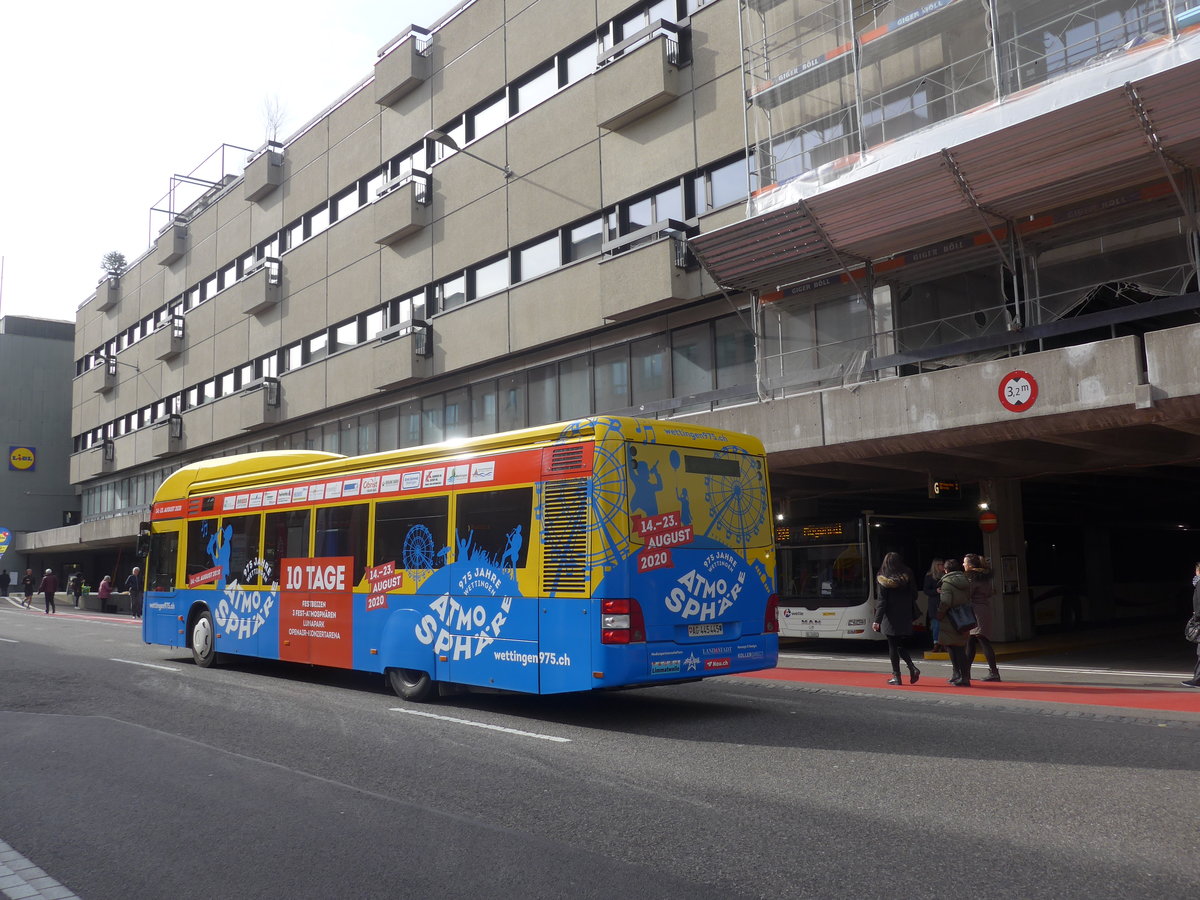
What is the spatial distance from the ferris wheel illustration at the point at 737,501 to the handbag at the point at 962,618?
3.53 m

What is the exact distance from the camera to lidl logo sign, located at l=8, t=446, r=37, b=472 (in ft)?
209

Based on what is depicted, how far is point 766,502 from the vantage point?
11.0 m

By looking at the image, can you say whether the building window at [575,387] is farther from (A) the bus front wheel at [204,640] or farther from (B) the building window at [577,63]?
(A) the bus front wheel at [204,640]

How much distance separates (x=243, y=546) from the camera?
1467 centimetres

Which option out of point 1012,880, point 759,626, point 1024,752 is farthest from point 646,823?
point 759,626

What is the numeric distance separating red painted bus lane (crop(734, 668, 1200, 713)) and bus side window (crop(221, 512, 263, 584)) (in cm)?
767

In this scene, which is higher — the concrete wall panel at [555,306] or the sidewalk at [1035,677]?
the concrete wall panel at [555,306]

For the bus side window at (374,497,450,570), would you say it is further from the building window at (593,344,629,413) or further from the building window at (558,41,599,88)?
the building window at (558,41,599,88)

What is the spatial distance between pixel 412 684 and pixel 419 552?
5.09 ft

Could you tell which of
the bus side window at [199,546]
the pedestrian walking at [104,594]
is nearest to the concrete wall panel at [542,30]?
the bus side window at [199,546]

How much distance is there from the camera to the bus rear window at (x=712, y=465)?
1021 centimetres

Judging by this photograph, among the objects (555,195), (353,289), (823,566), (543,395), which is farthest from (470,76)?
(823,566)

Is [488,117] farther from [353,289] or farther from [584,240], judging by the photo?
[353,289]

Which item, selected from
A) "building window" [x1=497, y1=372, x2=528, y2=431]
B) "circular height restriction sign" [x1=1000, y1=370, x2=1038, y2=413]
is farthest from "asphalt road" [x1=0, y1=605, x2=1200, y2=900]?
"building window" [x1=497, y1=372, x2=528, y2=431]
